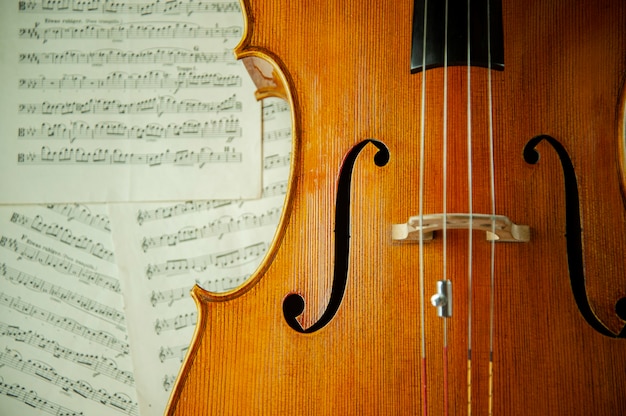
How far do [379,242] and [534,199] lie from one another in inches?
11.8

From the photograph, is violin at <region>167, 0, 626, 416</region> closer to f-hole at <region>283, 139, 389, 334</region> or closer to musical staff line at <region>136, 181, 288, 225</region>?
f-hole at <region>283, 139, 389, 334</region>

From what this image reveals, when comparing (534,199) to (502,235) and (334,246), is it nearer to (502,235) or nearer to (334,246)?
(502,235)

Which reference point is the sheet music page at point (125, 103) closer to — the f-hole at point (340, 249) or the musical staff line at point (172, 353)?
the musical staff line at point (172, 353)

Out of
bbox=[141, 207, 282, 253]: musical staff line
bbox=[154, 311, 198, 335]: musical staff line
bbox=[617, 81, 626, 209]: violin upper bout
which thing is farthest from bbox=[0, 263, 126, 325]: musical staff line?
bbox=[617, 81, 626, 209]: violin upper bout

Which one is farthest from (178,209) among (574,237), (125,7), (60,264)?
(574,237)

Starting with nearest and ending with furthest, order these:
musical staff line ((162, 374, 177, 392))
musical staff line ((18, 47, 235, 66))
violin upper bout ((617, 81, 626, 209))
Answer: violin upper bout ((617, 81, 626, 209))
musical staff line ((162, 374, 177, 392))
musical staff line ((18, 47, 235, 66))

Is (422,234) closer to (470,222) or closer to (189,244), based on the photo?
(470,222)

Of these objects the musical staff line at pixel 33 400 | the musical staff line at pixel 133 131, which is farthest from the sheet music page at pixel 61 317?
the musical staff line at pixel 133 131

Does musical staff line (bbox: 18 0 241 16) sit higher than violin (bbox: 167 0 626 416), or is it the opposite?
musical staff line (bbox: 18 0 241 16)

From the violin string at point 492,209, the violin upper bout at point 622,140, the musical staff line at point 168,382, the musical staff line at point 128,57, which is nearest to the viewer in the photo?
the violin string at point 492,209

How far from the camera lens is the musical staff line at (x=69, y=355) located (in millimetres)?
1498

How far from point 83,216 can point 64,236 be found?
0.08 metres

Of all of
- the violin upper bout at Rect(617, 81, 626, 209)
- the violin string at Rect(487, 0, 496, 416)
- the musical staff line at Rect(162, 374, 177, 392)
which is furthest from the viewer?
the musical staff line at Rect(162, 374, 177, 392)

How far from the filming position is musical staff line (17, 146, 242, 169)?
155 cm
